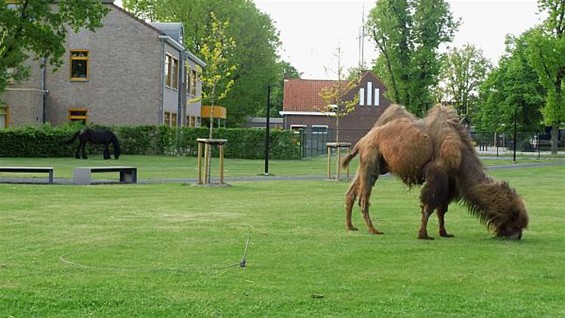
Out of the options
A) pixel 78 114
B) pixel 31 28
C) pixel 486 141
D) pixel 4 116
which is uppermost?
pixel 31 28

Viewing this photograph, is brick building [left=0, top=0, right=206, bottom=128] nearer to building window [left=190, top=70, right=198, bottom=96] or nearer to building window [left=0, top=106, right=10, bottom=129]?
building window [left=0, top=106, right=10, bottom=129]

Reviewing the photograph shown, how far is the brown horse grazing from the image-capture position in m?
11.2

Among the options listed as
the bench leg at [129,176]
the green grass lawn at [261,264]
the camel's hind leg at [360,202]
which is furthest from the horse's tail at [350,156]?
the bench leg at [129,176]

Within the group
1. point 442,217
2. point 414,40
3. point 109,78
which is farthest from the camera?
point 414,40

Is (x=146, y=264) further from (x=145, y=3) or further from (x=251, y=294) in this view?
(x=145, y=3)

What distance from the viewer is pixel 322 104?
81.8m

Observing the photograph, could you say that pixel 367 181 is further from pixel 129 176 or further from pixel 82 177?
pixel 129 176

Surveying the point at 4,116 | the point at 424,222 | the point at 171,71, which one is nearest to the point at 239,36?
the point at 171,71

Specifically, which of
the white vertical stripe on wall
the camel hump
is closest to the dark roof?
the white vertical stripe on wall

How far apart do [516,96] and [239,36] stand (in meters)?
29.1

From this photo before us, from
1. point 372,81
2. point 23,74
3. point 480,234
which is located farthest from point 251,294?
point 372,81

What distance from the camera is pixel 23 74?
3291 cm

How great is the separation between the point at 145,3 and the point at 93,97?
95.0ft

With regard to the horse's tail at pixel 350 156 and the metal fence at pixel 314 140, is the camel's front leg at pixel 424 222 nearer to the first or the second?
the horse's tail at pixel 350 156
